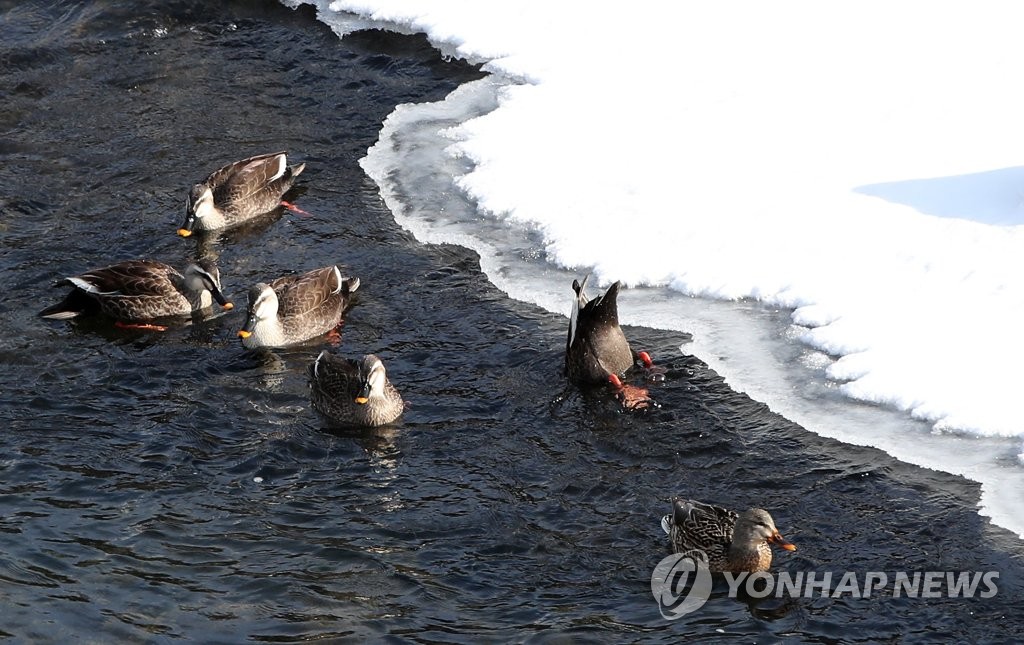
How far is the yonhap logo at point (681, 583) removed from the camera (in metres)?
7.90

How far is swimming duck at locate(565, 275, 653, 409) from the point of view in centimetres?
1038

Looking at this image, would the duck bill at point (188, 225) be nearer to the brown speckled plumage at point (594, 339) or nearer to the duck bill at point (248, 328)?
the duck bill at point (248, 328)

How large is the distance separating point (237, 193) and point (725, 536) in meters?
7.55

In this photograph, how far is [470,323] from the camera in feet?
37.9

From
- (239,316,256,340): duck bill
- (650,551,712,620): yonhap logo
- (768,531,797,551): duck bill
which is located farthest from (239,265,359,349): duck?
(768,531,797,551): duck bill

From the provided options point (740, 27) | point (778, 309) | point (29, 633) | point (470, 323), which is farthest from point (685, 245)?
point (29, 633)

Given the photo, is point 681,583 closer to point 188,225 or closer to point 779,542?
point 779,542

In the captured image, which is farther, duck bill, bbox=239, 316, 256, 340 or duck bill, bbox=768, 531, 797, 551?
duck bill, bbox=239, 316, 256, 340

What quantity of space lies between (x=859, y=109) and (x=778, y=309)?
3.67m

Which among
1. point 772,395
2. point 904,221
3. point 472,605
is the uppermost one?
point 904,221

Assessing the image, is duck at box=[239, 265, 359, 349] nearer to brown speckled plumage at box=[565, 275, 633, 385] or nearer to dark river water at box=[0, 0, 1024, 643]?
dark river water at box=[0, 0, 1024, 643]

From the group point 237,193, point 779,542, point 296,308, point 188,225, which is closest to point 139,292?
point 296,308

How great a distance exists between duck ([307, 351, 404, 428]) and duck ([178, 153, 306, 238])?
3.74m

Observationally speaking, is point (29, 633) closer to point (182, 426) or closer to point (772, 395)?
point (182, 426)
